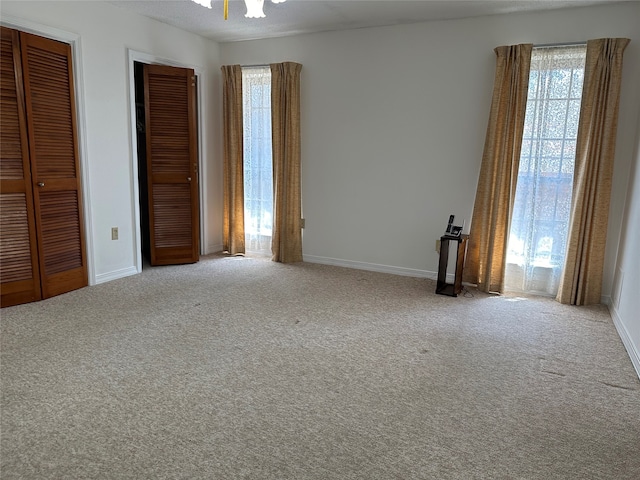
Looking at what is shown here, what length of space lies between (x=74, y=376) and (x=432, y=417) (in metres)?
1.95

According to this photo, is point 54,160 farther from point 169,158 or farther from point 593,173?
point 593,173

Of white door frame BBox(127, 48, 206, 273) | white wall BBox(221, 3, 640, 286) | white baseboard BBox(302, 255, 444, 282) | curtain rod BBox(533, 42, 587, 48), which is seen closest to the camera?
curtain rod BBox(533, 42, 587, 48)

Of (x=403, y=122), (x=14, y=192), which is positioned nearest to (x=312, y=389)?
(x=14, y=192)

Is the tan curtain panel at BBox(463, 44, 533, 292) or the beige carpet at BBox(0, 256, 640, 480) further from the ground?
the tan curtain panel at BBox(463, 44, 533, 292)

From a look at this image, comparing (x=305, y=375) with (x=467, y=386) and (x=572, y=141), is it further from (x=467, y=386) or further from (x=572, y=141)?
(x=572, y=141)

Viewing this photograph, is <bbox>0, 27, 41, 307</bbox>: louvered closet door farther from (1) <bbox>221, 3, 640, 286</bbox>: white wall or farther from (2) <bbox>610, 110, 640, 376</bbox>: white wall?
(2) <bbox>610, 110, 640, 376</bbox>: white wall

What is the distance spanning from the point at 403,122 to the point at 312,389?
120 inches

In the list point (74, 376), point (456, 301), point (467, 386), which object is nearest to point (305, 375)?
point (467, 386)

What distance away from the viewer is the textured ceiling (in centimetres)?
382

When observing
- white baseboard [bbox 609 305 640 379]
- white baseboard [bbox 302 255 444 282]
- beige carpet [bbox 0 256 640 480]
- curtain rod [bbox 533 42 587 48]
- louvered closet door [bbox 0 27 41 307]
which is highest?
curtain rod [bbox 533 42 587 48]

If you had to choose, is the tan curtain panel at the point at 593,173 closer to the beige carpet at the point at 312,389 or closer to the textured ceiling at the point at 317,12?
the beige carpet at the point at 312,389

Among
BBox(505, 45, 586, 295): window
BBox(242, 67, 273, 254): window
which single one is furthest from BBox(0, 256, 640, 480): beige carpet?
BBox(242, 67, 273, 254): window

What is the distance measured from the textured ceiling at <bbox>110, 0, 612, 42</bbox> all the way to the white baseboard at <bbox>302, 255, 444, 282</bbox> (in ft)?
8.02

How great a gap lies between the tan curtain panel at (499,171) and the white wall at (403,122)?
0.58 ft
